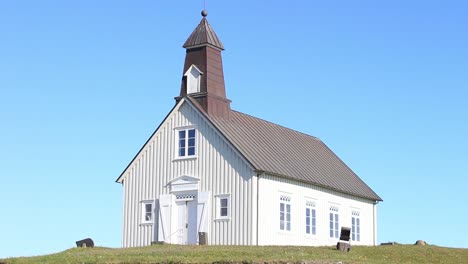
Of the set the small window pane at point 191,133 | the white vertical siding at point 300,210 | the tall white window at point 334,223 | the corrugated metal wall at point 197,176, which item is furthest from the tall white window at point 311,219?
the small window pane at point 191,133

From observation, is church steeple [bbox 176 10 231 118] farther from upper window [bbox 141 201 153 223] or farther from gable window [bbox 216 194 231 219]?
upper window [bbox 141 201 153 223]

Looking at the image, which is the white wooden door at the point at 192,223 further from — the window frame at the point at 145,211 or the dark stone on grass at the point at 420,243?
the dark stone on grass at the point at 420,243

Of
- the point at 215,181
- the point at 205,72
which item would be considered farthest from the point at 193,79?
the point at 215,181

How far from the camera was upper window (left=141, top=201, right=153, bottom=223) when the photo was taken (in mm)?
51406

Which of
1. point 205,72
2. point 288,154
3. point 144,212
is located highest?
point 205,72

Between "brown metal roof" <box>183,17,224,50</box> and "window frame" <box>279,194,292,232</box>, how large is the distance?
9.46m

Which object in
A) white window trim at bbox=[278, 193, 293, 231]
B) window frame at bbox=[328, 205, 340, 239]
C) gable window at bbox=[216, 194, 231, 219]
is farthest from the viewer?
window frame at bbox=[328, 205, 340, 239]

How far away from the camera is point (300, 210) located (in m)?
51.3

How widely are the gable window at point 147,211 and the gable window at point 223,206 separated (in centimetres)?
461

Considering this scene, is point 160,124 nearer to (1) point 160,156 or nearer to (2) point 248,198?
(1) point 160,156

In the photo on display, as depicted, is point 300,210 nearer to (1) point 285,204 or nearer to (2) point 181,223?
(1) point 285,204

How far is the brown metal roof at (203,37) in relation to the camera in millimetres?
52125

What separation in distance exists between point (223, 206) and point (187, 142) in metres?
4.28

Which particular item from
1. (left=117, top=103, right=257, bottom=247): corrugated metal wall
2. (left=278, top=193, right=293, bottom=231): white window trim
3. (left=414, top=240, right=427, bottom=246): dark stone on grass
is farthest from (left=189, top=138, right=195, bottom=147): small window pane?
(left=414, top=240, right=427, bottom=246): dark stone on grass
